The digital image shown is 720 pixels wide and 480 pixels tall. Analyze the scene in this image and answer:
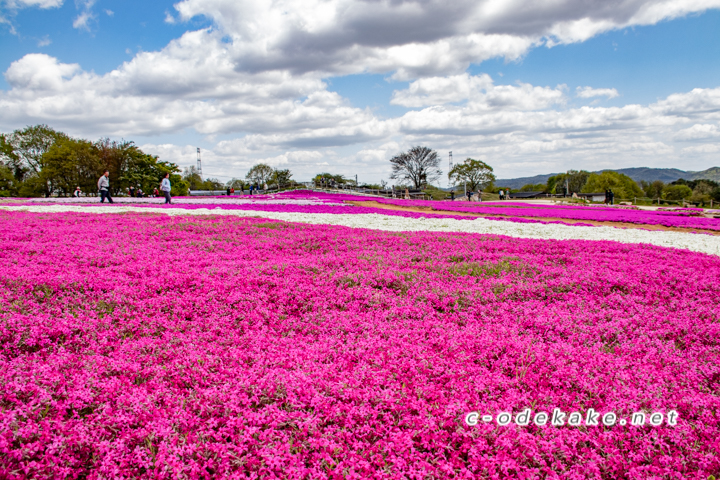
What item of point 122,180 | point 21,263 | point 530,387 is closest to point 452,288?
point 530,387

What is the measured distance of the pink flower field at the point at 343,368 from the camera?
128 inches

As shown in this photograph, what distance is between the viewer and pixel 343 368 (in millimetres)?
4648

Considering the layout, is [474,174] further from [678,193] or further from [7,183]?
[7,183]

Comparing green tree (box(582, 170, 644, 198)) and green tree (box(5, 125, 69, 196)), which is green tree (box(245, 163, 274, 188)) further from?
green tree (box(582, 170, 644, 198))

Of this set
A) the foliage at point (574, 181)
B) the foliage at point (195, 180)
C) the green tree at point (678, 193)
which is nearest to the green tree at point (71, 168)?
the foliage at point (195, 180)

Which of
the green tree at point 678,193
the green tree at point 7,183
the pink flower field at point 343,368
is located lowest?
the pink flower field at point 343,368

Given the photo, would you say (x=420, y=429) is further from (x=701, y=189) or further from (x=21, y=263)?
(x=701, y=189)

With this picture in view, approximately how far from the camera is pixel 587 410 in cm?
404

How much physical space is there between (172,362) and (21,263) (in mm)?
6280

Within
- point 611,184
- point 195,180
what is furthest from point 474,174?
point 195,180

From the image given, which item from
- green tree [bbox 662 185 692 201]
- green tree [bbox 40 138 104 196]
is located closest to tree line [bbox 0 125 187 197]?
green tree [bbox 40 138 104 196]

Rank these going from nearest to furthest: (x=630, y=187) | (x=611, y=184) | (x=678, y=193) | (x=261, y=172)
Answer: (x=678, y=193) < (x=611, y=184) < (x=630, y=187) < (x=261, y=172)

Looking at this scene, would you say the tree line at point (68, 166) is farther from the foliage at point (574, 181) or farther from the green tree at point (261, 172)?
the foliage at point (574, 181)

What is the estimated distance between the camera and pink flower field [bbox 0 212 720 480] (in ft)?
10.7
